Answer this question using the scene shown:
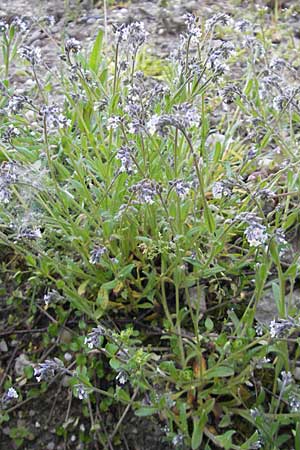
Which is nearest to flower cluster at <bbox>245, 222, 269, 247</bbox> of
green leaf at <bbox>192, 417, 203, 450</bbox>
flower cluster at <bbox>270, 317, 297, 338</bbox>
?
Answer: flower cluster at <bbox>270, 317, 297, 338</bbox>

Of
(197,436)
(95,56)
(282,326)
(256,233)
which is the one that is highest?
(95,56)

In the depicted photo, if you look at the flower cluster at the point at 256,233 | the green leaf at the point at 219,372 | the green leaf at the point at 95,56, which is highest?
the green leaf at the point at 95,56

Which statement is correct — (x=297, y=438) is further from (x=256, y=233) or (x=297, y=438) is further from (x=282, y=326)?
(x=256, y=233)

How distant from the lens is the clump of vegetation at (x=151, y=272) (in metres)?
1.60

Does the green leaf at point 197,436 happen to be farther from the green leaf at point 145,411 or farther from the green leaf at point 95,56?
the green leaf at point 95,56

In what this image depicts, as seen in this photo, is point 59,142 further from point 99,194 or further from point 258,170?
point 258,170

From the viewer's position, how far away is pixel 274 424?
5.25 feet

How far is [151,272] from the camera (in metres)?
1.87

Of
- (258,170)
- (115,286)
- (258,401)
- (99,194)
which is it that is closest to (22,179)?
(99,194)

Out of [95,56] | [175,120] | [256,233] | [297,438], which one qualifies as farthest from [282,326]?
[95,56]

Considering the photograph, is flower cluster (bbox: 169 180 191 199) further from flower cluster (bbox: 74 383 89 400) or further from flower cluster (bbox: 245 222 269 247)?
flower cluster (bbox: 74 383 89 400)

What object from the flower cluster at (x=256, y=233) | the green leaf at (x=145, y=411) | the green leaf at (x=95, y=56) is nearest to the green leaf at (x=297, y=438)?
the green leaf at (x=145, y=411)

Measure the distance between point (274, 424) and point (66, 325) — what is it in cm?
73

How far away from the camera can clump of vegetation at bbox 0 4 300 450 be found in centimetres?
160
